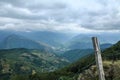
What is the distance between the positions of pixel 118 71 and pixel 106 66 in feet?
33.7

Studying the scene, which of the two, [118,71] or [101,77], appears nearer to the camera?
[101,77]

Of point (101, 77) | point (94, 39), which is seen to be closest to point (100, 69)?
point (101, 77)

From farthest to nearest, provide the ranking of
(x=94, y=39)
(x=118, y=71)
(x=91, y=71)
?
(x=91, y=71), (x=118, y=71), (x=94, y=39)

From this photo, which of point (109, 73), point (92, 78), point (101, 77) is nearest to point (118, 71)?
point (109, 73)

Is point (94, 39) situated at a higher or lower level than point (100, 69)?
higher

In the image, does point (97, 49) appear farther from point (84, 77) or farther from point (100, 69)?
point (84, 77)

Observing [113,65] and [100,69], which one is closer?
[100,69]

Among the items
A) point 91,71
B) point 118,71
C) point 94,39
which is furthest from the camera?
point 91,71

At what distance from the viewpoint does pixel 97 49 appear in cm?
1675

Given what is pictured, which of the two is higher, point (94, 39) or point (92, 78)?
point (94, 39)

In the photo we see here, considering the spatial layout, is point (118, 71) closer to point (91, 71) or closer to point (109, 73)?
point (109, 73)

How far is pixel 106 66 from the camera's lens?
135 m

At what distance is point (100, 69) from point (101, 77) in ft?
1.70

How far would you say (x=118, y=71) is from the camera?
126m
